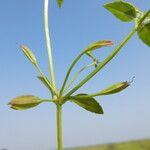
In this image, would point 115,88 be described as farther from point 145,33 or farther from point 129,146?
point 129,146

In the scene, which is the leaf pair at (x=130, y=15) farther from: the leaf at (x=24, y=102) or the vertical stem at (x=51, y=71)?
the leaf at (x=24, y=102)

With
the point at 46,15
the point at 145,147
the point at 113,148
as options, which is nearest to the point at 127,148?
the point at 145,147

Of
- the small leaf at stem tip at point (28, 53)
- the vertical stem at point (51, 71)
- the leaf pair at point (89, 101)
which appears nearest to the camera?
the vertical stem at point (51, 71)

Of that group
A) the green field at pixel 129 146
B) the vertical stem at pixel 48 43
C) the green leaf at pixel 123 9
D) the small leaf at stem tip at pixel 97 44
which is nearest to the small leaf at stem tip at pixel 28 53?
the vertical stem at pixel 48 43

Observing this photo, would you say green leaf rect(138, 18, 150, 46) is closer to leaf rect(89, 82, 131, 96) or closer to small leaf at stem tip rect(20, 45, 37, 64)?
leaf rect(89, 82, 131, 96)

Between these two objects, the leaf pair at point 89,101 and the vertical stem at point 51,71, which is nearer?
the vertical stem at point 51,71

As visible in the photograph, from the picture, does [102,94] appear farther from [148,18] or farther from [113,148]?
[113,148]

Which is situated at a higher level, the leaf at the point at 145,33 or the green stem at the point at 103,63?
the leaf at the point at 145,33
